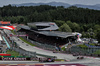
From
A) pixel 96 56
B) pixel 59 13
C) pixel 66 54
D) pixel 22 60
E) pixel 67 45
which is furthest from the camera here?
pixel 59 13

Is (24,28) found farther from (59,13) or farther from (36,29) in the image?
(59,13)

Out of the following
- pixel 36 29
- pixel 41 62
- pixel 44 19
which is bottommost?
pixel 41 62

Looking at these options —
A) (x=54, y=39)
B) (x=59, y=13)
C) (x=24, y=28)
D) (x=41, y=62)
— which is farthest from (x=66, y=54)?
(x=59, y=13)

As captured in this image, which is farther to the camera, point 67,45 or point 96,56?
point 67,45

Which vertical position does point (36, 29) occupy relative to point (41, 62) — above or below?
above

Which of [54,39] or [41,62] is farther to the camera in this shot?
[54,39]

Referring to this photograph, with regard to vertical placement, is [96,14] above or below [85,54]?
above

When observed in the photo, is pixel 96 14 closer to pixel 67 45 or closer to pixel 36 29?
pixel 36 29

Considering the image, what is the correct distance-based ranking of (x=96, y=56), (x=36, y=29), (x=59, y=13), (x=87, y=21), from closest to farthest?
1. (x=96, y=56)
2. (x=36, y=29)
3. (x=87, y=21)
4. (x=59, y=13)

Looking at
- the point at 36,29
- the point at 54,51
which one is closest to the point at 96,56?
the point at 54,51
